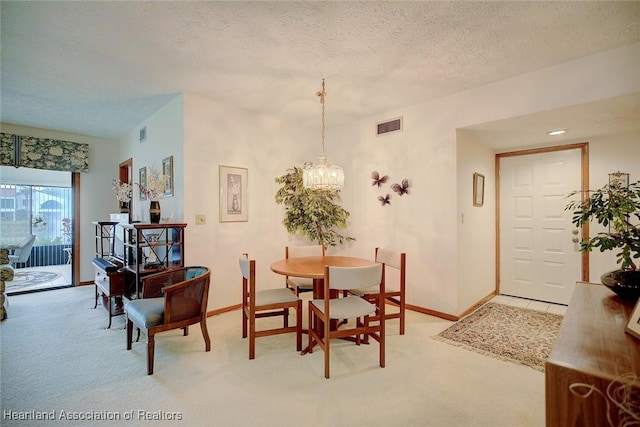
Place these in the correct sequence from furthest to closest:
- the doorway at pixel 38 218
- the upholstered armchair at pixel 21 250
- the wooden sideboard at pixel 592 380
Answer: the doorway at pixel 38 218
the upholstered armchair at pixel 21 250
the wooden sideboard at pixel 592 380

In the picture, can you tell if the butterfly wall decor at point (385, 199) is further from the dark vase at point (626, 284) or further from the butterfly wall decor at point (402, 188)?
the dark vase at point (626, 284)

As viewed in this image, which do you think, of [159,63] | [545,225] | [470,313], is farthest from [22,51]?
[545,225]

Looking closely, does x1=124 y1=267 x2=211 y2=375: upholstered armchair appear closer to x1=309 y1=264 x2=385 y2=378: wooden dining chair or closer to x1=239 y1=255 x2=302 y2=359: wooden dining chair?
x1=239 y1=255 x2=302 y2=359: wooden dining chair

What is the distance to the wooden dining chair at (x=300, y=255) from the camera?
3.15 m

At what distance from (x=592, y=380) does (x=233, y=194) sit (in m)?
3.53

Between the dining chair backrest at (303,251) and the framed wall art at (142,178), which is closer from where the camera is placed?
the dining chair backrest at (303,251)

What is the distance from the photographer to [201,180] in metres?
3.41

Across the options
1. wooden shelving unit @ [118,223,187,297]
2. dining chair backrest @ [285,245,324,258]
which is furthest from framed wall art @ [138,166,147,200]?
dining chair backrest @ [285,245,324,258]

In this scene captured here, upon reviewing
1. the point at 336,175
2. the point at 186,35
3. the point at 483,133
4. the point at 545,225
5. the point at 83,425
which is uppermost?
the point at 186,35

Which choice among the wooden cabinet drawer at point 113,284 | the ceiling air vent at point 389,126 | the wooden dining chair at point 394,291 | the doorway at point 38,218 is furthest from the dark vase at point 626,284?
the doorway at point 38,218

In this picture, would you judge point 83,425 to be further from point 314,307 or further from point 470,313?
point 470,313

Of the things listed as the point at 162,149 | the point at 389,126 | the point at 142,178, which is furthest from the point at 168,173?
the point at 389,126

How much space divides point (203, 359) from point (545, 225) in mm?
4562

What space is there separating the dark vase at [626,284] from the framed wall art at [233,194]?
137 inches
